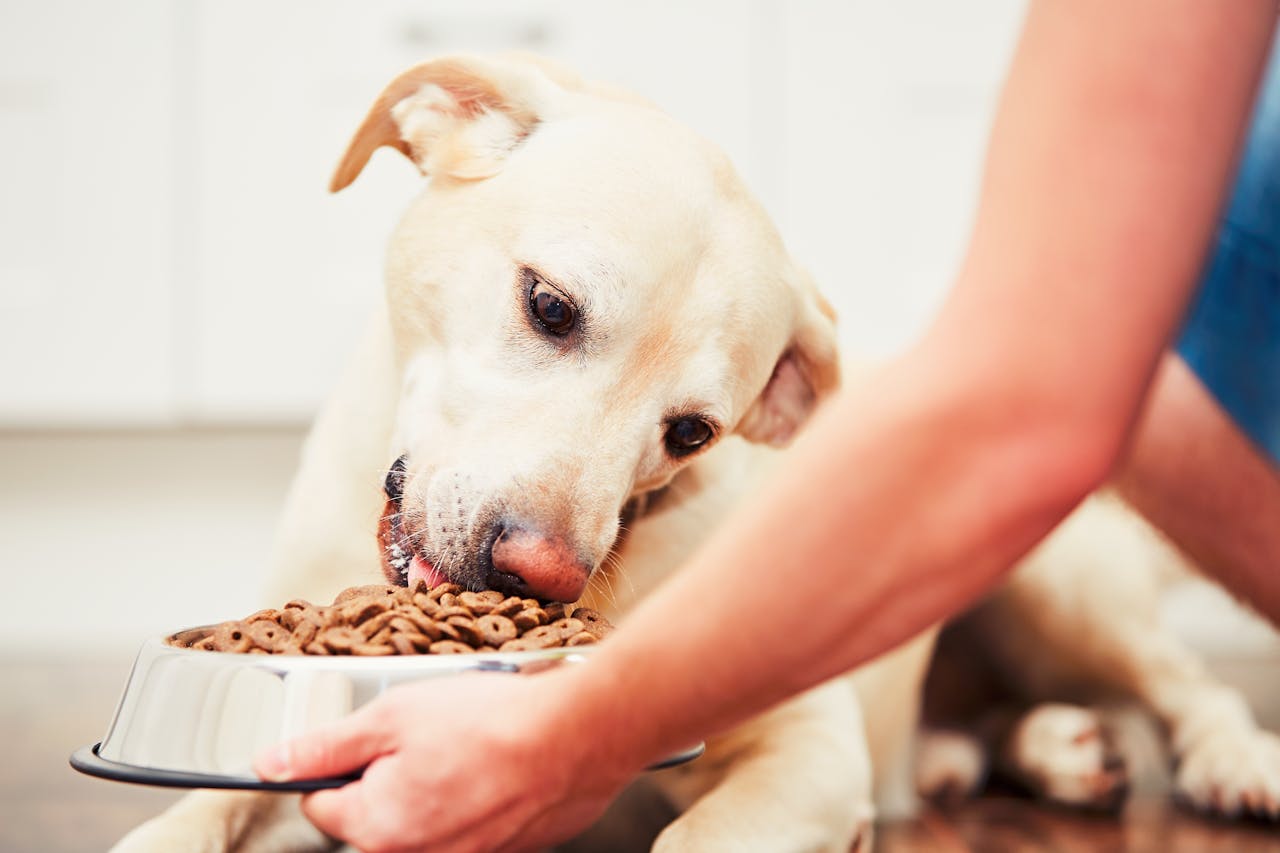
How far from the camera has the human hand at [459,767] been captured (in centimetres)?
69

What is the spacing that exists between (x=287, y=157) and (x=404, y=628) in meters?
1.99

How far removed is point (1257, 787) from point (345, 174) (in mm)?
1253

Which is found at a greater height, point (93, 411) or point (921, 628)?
point (921, 628)

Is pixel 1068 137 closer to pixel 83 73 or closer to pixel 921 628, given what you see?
pixel 921 628

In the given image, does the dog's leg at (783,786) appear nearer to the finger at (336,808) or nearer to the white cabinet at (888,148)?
the finger at (336,808)

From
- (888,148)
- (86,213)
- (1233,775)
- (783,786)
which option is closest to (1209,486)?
(1233,775)

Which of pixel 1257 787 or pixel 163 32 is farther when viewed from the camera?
pixel 163 32

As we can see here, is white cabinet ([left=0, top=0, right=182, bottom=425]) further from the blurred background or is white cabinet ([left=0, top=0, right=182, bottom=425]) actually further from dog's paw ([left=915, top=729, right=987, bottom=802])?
dog's paw ([left=915, top=729, right=987, bottom=802])

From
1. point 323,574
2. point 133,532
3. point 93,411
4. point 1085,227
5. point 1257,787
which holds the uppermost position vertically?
point 1085,227

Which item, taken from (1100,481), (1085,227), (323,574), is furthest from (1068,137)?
(323,574)

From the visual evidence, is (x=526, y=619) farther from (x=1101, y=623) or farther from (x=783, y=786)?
(x=1101, y=623)

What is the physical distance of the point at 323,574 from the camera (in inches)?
47.0

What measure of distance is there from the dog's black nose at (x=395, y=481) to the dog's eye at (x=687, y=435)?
226 mm

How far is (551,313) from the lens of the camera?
1.05 metres
